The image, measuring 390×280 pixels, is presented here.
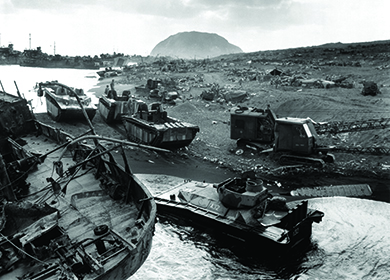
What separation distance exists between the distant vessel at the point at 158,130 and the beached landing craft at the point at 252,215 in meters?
7.66

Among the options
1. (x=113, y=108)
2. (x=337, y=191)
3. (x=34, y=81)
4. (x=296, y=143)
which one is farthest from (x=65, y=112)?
(x=34, y=81)

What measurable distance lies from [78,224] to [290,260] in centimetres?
653

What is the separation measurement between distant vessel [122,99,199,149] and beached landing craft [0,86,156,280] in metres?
8.07

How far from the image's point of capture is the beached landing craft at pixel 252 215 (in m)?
10.9

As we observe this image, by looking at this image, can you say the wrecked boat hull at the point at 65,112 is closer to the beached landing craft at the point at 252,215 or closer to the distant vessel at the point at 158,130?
the distant vessel at the point at 158,130

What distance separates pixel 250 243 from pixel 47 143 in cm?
1051

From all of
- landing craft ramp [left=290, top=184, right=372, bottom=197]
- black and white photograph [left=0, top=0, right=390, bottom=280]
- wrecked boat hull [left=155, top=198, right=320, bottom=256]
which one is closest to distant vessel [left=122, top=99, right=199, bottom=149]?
black and white photograph [left=0, top=0, right=390, bottom=280]

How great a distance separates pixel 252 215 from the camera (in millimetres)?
11570

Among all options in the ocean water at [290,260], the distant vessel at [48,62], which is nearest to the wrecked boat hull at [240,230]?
the ocean water at [290,260]

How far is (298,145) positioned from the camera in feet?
60.1

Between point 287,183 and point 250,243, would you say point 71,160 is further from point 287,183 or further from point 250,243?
point 287,183

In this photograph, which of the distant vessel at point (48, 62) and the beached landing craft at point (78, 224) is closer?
the beached landing craft at point (78, 224)

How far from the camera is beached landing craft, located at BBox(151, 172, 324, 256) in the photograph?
35.9 ft

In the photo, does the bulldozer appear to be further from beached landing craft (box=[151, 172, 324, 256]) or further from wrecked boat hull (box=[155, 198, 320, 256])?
wrecked boat hull (box=[155, 198, 320, 256])
